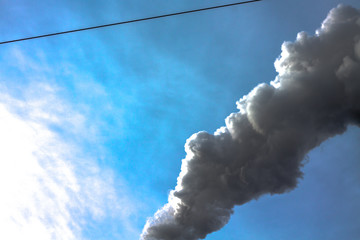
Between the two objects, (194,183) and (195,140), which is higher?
(195,140)

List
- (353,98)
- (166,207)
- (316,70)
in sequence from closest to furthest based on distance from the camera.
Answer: (353,98)
(316,70)
(166,207)

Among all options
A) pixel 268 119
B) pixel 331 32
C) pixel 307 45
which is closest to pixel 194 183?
pixel 268 119

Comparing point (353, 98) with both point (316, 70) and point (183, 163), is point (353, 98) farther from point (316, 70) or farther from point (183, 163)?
point (183, 163)

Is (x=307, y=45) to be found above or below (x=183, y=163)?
above

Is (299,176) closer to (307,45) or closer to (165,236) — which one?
(307,45)

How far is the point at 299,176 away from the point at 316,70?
13.0 metres

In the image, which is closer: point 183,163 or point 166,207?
point 183,163

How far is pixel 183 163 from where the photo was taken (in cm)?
3297

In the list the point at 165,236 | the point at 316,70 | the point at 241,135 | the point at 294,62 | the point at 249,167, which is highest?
the point at 294,62

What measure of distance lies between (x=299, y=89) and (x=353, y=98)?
18.7 feet

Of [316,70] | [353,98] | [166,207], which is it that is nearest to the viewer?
[353,98]

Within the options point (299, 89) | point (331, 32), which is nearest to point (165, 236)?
point (299, 89)

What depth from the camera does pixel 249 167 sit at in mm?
31547

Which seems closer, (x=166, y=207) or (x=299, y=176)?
(x=299, y=176)
